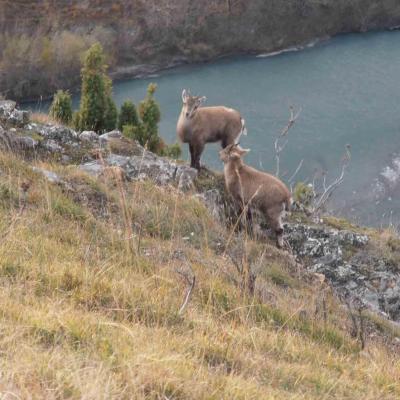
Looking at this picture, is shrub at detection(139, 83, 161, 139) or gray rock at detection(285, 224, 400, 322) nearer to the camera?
gray rock at detection(285, 224, 400, 322)

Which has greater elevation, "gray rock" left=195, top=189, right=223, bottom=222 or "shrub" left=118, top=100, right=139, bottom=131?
"gray rock" left=195, top=189, right=223, bottom=222

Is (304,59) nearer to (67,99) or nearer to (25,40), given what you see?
(25,40)

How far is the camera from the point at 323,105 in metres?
39.6

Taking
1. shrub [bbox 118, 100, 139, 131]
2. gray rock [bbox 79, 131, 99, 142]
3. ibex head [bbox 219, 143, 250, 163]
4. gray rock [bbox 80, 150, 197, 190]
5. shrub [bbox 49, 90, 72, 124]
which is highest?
gray rock [bbox 79, 131, 99, 142]

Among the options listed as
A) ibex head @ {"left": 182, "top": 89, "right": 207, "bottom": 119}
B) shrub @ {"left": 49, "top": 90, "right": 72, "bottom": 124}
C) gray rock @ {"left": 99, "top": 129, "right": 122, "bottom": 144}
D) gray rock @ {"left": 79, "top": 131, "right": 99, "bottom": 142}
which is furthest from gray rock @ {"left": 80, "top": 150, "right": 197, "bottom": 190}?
shrub @ {"left": 49, "top": 90, "right": 72, "bottom": 124}

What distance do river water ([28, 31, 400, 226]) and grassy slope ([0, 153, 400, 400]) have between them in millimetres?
21901

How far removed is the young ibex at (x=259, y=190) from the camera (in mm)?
11344

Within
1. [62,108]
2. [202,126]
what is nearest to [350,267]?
[202,126]

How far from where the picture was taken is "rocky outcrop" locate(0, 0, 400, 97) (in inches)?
2055

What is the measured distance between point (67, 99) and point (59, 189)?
15.4 m

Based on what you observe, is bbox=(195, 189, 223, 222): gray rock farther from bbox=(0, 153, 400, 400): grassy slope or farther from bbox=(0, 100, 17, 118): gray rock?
bbox=(0, 100, 17, 118): gray rock

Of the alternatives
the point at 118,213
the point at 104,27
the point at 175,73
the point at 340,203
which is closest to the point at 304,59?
the point at 175,73

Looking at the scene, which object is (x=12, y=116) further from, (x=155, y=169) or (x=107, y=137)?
(x=155, y=169)

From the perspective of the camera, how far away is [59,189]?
26.2ft
